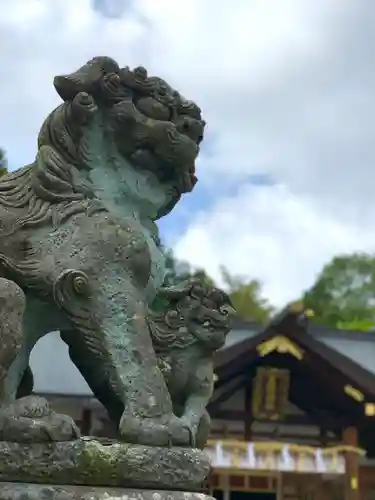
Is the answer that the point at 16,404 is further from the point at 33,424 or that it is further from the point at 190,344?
the point at 190,344

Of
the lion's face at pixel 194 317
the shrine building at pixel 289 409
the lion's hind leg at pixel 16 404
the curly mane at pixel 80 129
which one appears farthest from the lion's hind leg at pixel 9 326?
the shrine building at pixel 289 409

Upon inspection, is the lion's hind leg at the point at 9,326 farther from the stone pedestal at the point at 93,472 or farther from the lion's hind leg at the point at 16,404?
the stone pedestal at the point at 93,472

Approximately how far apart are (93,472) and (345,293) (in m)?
24.7

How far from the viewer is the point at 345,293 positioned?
26.0 m

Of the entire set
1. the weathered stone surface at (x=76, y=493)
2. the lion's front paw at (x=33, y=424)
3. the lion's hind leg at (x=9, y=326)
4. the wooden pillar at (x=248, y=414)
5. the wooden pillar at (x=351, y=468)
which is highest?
the wooden pillar at (x=248, y=414)

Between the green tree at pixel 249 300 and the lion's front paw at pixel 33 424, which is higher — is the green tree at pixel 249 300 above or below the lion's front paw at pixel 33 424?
above

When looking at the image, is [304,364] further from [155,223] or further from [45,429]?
[45,429]

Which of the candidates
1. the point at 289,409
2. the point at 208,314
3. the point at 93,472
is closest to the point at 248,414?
the point at 289,409

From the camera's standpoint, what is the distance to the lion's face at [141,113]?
8.58 ft

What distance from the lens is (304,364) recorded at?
10414 millimetres

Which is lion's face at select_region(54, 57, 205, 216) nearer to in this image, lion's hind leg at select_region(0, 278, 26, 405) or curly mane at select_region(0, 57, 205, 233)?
curly mane at select_region(0, 57, 205, 233)

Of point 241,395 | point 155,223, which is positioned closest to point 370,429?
point 241,395

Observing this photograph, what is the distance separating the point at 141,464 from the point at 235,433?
9.22 m

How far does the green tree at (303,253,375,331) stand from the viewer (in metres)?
25.0
